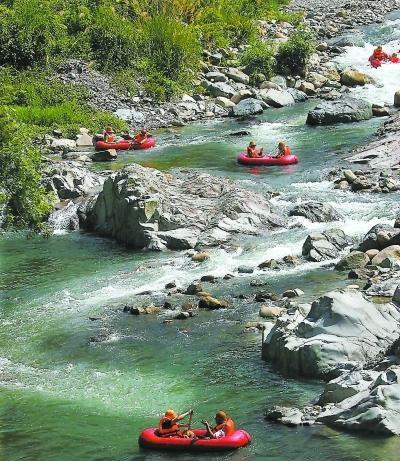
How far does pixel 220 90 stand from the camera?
52594 millimetres

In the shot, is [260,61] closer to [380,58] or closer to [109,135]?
[380,58]

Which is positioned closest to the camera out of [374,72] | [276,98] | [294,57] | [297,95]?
[276,98]

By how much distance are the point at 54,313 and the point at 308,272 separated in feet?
24.8

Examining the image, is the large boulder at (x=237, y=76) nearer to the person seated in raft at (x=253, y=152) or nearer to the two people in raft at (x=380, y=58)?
the two people in raft at (x=380, y=58)

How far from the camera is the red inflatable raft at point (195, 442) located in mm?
17997

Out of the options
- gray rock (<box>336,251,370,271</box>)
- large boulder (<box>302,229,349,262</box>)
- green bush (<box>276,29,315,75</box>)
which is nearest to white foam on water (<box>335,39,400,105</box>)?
green bush (<box>276,29,315,75</box>)

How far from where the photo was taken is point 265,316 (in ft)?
81.5

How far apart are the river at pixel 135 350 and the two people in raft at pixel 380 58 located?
20728 mm

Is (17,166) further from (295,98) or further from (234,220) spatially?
(295,98)

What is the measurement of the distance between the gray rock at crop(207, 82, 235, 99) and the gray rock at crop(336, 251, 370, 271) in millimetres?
25910

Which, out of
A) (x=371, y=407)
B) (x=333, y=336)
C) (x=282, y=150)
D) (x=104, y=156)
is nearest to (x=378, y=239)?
(x=333, y=336)

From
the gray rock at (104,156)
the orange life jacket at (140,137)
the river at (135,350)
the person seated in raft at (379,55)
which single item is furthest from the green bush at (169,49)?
the river at (135,350)

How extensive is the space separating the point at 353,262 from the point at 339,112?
65.9ft

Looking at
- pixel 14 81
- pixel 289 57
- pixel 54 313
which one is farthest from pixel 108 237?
pixel 289 57
